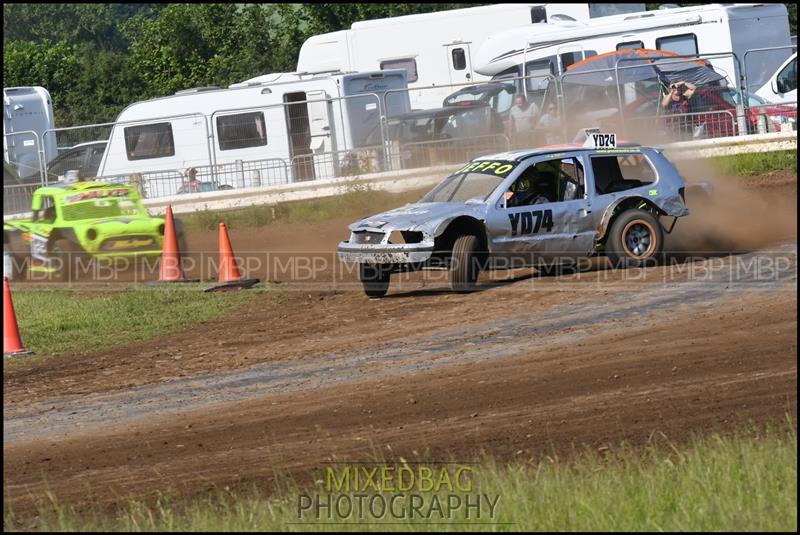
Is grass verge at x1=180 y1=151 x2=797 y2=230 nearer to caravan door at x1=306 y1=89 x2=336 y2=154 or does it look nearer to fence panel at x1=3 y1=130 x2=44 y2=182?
caravan door at x1=306 y1=89 x2=336 y2=154

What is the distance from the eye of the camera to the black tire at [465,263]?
39.8ft

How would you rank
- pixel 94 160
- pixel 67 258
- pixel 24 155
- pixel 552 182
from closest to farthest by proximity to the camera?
pixel 552 182
pixel 67 258
pixel 24 155
pixel 94 160

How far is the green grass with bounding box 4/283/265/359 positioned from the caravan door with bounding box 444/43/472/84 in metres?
14.4

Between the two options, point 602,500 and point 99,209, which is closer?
point 602,500

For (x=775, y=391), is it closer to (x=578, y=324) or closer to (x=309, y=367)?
(x=578, y=324)

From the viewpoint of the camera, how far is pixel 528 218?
41.1 feet

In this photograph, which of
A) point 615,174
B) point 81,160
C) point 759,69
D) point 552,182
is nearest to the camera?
point 552,182

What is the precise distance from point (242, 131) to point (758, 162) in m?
9.64

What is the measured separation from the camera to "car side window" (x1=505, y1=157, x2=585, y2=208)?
42.0 feet

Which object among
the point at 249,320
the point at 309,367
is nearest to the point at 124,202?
the point at 249,320

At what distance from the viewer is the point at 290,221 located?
19938 millimetres

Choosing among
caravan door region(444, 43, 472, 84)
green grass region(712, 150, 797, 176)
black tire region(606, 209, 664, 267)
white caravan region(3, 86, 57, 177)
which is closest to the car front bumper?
black tire region(606, 209, 664, 267)

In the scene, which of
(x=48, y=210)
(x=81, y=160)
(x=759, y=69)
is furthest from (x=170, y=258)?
(x=759, y=69)

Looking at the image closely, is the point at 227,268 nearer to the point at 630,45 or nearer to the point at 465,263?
the point at 465,263
